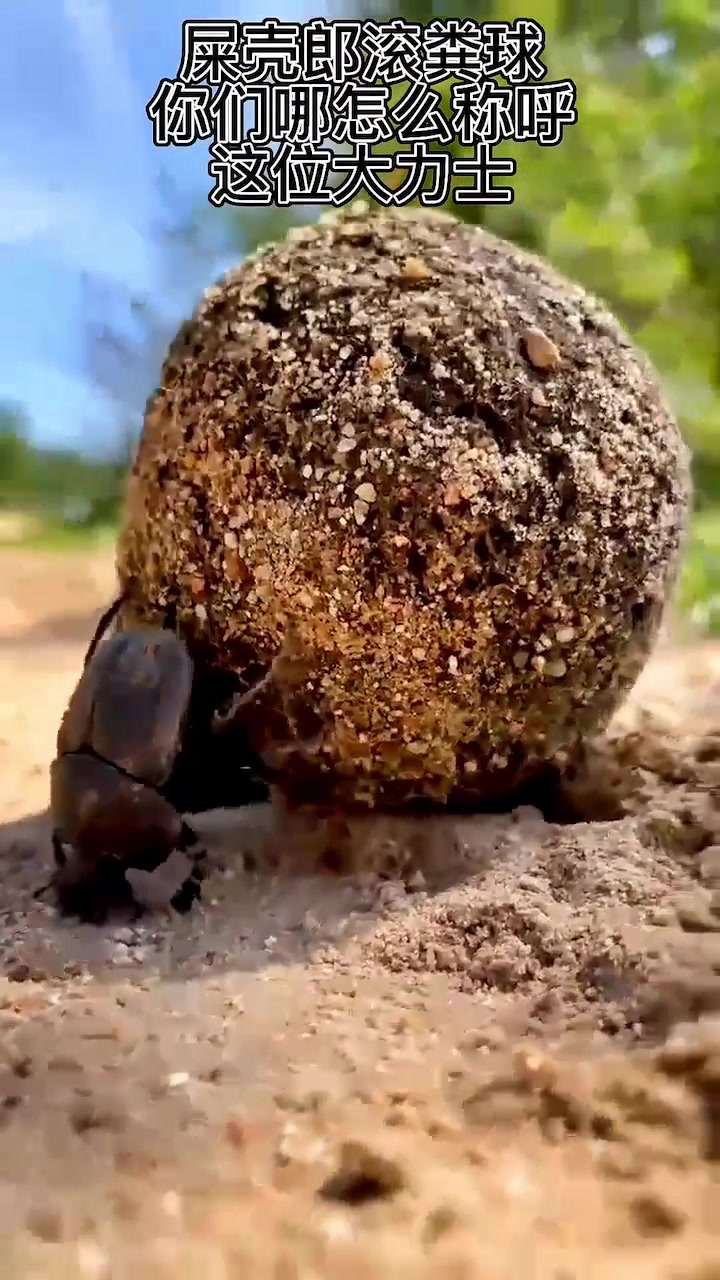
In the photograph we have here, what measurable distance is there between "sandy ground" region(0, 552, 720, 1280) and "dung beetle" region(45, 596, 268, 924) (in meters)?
0.08

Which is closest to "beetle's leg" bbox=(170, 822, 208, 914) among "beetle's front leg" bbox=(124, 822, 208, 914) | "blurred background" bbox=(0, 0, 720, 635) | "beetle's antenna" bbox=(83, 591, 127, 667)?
"beetle's front leg" bbox=(124, 822, 208, 914)

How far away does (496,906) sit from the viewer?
1.58 m

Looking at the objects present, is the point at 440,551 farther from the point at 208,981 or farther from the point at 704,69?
the point at 704,69

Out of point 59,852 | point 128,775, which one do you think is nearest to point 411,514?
point 128,775

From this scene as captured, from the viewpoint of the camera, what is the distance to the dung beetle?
1.71 metres

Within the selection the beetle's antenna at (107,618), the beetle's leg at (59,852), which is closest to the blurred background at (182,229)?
the beetle's antenna at (107,618)

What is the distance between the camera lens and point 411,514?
65.0 inches

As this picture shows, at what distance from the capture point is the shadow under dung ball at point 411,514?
167 cm

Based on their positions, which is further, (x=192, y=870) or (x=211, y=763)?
(x=211, y=763)

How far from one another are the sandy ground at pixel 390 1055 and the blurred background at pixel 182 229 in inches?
119

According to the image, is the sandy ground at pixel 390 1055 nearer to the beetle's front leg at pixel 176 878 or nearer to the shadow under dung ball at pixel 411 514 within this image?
the beetle's front leg at pixel 176 878

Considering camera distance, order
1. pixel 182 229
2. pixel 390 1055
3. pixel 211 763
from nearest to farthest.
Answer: pixel 390 1055, pixel 211 763, pixel 182 229

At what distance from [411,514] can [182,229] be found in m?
5.10

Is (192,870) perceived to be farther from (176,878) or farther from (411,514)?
(411,514)
